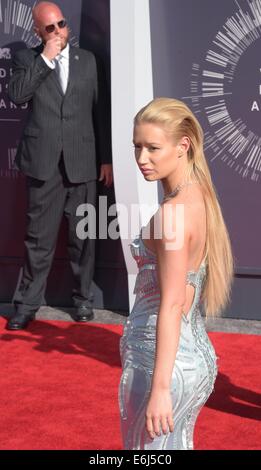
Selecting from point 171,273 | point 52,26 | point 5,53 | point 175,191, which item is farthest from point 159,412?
point 5,53

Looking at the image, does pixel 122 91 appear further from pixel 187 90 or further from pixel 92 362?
pixel 92 362

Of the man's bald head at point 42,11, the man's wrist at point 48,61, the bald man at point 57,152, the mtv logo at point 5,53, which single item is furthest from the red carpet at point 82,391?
the man's bald head at point 42,11

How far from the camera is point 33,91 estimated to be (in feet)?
16.6

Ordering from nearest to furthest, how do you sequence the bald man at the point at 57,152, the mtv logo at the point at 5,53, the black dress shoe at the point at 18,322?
1. the bald man at the point at 57,152
2. the black dress shoe at the point at 18,322
3. the mtv logo at the point at 5,53

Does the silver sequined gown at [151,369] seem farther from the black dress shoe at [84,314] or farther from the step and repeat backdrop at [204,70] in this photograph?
the black dress shoe at [84,314]

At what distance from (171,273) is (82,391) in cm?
244

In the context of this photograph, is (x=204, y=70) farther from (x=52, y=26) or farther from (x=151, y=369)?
(x=151, y=369)

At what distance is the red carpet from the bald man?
407mm

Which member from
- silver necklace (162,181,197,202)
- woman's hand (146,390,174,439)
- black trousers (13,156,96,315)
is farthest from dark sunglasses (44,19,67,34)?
woman's hand (146,390,174,439)

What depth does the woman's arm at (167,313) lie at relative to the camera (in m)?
1.91

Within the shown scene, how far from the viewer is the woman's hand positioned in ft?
6.24

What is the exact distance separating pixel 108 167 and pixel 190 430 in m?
3.45

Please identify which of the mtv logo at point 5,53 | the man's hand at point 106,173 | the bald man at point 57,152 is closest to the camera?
the bald man at point 57,152
